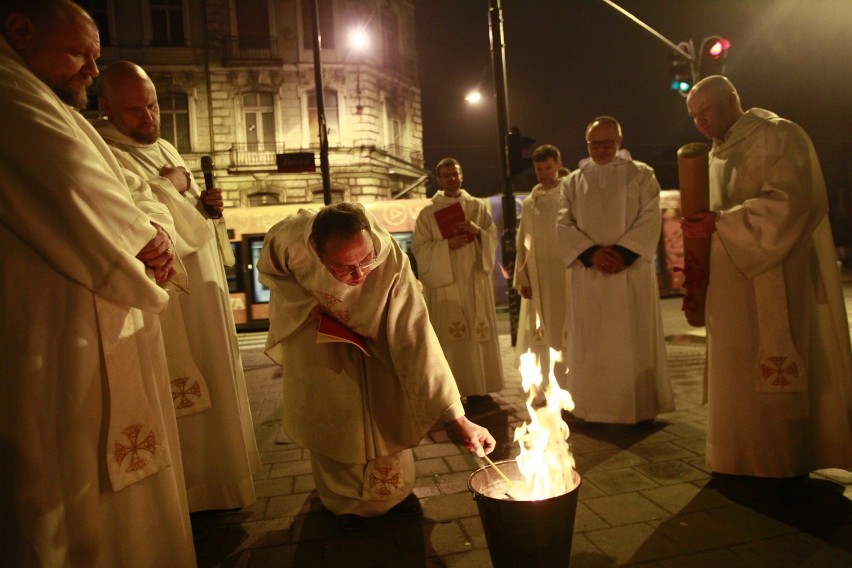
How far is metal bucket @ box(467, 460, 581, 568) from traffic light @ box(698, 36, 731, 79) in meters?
8.88

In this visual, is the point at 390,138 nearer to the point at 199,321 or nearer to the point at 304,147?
the point at 304,147

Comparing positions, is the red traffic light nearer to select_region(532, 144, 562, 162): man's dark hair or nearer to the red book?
select_region(532, 144, 562, 162): man's dark hair

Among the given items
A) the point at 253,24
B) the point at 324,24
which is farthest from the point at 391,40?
the point at 253,24

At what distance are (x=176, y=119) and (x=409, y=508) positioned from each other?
23.3 meters

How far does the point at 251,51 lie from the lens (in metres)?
23.3

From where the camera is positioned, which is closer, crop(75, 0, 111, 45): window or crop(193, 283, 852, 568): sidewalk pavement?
crop(193, 283, 852, 568): sidewalk pavement

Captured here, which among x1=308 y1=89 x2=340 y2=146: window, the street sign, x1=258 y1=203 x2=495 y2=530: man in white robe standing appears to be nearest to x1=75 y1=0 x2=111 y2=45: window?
x1=308 y1=89 x2=340 y2=146: window

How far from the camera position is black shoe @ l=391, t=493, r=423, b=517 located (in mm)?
3170

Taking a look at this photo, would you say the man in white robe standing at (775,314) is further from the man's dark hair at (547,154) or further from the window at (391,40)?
the window at (391,40)

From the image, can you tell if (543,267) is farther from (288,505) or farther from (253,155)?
(253,155)

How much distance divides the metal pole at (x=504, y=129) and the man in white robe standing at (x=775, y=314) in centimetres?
542

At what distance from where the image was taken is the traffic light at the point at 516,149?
8.99 meters

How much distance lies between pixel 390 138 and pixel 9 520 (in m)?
24.6

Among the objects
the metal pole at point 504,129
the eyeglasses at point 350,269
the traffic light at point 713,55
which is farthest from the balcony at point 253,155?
the eyeglasses at point 350,269
